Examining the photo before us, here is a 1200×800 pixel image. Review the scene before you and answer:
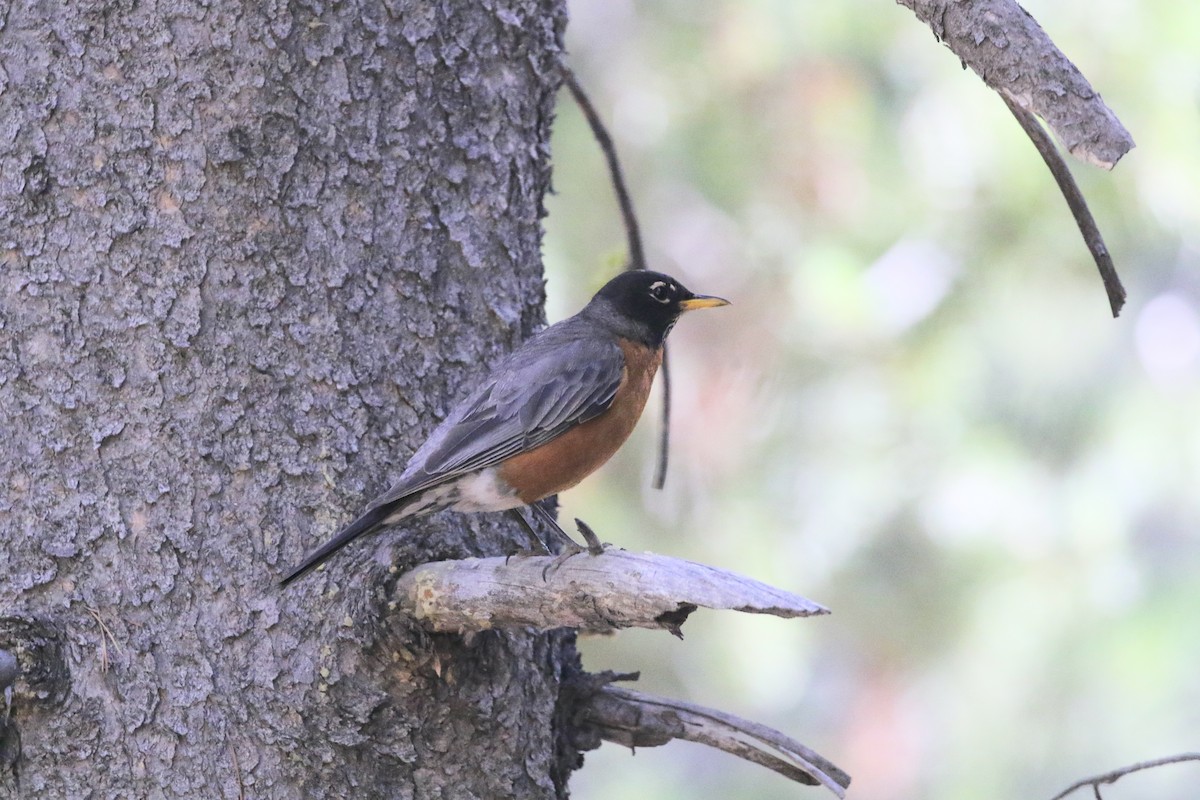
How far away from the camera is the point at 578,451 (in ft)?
10.2

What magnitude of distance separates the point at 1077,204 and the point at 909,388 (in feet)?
11.4

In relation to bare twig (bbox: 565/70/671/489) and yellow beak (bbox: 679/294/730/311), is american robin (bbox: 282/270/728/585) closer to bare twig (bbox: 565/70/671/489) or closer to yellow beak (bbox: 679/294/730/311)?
bare twig (bbox: 565/70/671/489)

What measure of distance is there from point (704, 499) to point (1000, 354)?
5.23 feet

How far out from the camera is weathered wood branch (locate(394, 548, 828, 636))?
2.00 m

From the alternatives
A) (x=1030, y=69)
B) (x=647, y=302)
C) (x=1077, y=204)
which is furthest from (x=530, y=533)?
(x=1030, y=69)

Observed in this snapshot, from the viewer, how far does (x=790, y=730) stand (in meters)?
6.45

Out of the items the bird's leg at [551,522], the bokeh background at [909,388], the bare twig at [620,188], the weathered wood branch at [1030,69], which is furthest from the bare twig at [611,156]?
the bokeh background at [909,388]

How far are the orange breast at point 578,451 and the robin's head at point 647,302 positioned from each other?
330mm

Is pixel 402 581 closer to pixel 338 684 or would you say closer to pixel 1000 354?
pixel 338 684

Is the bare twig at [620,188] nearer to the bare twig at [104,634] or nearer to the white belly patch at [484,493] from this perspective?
the white belly patch at [484,493]

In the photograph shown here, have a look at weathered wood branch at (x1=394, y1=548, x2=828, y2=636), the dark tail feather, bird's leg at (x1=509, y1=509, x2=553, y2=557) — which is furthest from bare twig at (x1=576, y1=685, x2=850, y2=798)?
the dark tail feather

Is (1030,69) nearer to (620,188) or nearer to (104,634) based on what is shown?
(620,188)

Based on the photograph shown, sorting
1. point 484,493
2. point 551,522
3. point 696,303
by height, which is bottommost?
point 484,493

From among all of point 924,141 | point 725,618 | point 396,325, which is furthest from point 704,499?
point 396,325
